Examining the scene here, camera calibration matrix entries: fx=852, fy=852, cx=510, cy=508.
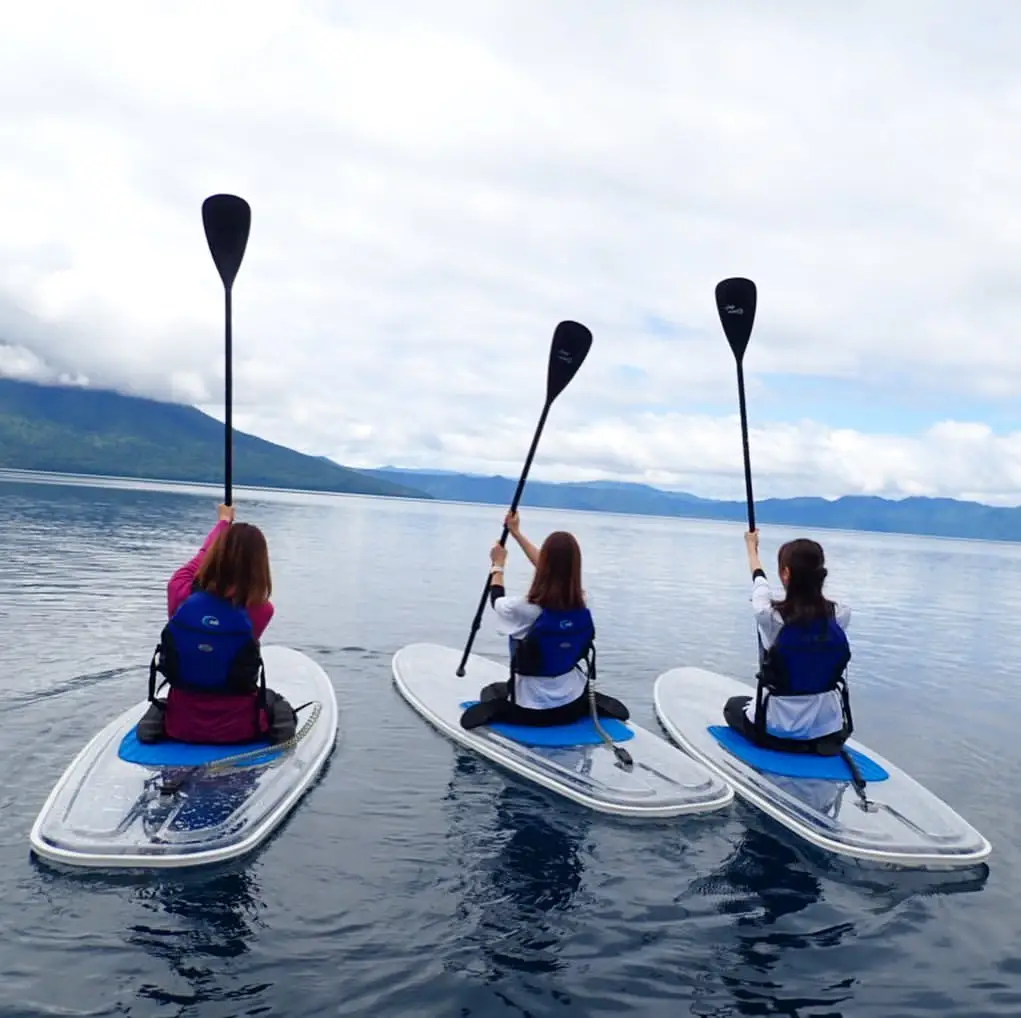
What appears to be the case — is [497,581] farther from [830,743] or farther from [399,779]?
[830,743]

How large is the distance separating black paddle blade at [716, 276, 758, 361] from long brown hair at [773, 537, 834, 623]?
4726 mm

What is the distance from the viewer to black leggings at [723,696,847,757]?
8672 millimetres

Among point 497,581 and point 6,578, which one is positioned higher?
point 497,581

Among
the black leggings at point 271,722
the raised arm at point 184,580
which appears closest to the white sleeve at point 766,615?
the black leggings at point 271,722

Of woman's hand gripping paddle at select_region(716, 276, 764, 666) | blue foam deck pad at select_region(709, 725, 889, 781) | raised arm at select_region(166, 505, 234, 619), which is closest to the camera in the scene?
raised arm at select_region(166, 505, 234, 619)

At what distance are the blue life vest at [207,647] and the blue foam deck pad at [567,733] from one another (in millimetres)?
2988

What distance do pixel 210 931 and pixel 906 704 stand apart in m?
13.3

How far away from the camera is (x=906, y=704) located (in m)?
15.2

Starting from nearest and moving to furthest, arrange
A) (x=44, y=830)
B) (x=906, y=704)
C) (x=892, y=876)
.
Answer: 1. (x=44, y=830)
2. (x=892, y=876)
3. (x=906, y=704)

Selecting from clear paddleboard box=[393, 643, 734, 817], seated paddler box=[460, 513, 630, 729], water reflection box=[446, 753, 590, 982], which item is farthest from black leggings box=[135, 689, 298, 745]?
clear paddleboard box=[393, 643, 734, 817]

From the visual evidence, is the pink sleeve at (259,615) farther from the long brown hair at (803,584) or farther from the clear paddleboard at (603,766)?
the long brown hair at (803,584)

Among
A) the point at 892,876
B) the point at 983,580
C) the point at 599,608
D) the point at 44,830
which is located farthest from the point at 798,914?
the point at 983,580

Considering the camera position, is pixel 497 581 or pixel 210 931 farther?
pixel 497 581

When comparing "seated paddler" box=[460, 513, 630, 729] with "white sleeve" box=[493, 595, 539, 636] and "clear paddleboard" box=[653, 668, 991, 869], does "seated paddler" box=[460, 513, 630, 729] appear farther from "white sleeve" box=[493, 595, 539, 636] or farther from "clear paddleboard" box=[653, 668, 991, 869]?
"clear paddleboard" box=[653, 668, 991, 869]
